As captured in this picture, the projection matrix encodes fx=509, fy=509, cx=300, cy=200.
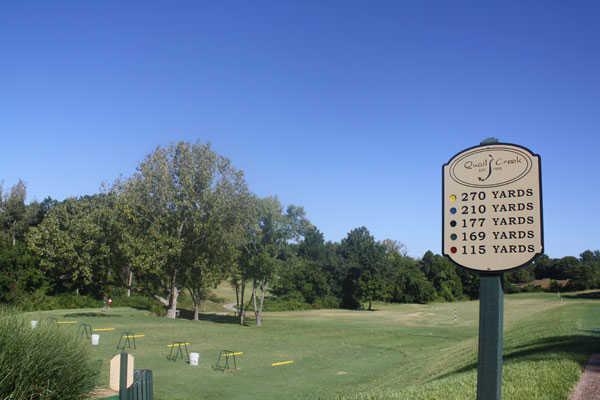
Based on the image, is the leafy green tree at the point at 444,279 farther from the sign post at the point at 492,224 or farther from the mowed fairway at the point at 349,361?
the sign post at the point at 492,224

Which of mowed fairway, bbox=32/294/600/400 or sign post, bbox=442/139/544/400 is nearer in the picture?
sign post, bbox=442/139/544/400

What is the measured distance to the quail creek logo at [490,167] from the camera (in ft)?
13.0

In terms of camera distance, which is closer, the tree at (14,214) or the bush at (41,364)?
the bush at (41,364)

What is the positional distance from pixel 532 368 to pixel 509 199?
6.52m

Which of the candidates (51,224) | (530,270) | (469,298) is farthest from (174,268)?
(530,270)

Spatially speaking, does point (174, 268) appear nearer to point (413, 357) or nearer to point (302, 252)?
point (413, 357)

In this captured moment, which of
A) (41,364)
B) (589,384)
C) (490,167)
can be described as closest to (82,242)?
(41,364)

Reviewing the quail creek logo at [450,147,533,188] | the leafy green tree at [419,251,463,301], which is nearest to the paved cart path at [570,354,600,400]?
the quail creek logo at [450,147,533,188]

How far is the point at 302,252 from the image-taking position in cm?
10488

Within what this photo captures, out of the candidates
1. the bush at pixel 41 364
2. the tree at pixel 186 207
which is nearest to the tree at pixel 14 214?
the tree at pixel 186 207

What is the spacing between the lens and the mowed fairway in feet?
28.2

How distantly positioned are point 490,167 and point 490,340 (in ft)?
4.43

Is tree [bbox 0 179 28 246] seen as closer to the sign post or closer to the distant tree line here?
the distant tree line

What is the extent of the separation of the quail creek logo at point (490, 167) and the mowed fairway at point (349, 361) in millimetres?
4298
